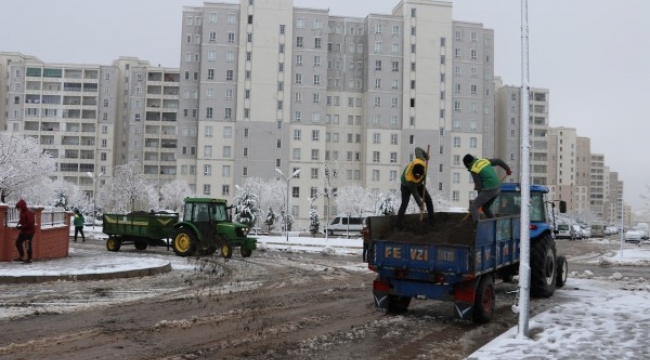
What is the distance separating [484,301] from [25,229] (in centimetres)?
1265

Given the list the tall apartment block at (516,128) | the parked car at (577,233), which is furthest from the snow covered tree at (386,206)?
the tall apartment block at (516,128)

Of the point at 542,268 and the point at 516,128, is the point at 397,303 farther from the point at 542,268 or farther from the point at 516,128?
the point at 516,128

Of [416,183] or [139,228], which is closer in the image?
[416,183]

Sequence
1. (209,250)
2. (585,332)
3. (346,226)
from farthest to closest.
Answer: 1. (346,226)
2. (209,250)
3. (585,332)

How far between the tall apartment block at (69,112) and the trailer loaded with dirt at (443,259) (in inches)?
4022

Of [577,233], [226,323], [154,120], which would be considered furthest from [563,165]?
[226,323]

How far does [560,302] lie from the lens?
41.1 feet

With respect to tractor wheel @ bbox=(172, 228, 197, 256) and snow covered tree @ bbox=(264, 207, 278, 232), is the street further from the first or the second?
snow covered tree @ bbox=(264, 207, 278, 232)

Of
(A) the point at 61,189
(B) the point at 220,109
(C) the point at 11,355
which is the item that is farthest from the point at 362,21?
(C) the point at 11,355

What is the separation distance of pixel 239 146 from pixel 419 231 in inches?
2831

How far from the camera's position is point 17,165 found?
171ft

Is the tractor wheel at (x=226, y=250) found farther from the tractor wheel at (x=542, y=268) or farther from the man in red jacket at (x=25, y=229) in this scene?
the tractor wheel at (x=542, y=268)

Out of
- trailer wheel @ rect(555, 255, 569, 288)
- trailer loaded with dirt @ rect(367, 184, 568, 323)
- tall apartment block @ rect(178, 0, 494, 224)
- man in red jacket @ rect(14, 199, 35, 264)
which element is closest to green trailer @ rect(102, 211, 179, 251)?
man in red jacket @ rect(14, 199, 35, 264)

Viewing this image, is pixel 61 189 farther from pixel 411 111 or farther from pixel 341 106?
pixel 411 111
